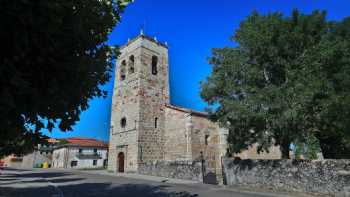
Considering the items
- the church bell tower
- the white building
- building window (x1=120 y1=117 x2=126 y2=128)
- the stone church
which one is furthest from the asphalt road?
the white building

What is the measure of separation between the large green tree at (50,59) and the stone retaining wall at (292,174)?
952 centimetres

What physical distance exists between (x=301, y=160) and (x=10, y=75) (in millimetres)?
11087

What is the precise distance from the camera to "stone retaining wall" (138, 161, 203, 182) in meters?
16.4

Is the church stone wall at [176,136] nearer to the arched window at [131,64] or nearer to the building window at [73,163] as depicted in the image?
the arched window at [131,64]

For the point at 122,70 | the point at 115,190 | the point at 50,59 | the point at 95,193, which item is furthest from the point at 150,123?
the point at 50,59

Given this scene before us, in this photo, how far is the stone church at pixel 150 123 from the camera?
21.7 m

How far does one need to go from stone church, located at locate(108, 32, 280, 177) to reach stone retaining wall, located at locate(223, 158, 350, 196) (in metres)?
8.08

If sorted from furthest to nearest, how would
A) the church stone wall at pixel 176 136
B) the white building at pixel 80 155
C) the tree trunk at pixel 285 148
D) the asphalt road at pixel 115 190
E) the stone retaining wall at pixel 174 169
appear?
the white building at pixel 80 155 → the church stone wall at pixel 176 136 → the stone retaining wall at pixel 174 169 → the tree trunk at pixel 285 148 → the asphalt road at pixel 115 190

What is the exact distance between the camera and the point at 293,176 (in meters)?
10.9

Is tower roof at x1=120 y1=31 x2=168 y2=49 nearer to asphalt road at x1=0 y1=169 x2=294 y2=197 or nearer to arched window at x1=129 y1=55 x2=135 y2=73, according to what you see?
arched window at x1=129 y1=55 x2=135 y2=73

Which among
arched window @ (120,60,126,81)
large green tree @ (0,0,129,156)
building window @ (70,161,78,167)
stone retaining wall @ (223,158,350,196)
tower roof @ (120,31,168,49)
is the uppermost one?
tower roof @ (120,31,168,49)

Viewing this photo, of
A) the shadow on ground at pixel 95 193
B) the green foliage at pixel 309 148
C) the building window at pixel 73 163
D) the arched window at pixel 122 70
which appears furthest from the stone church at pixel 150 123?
the building window at pixel 73 163

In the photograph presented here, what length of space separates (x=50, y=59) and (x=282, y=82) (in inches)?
420

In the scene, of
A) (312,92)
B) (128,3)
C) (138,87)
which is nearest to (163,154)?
(138,87)
